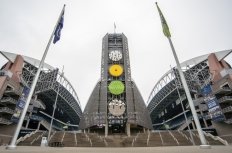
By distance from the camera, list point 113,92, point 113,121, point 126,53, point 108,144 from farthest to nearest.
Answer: point 126,53
point 113,92
point 113,121
point 108,144

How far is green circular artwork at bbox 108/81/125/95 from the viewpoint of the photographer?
201 feet

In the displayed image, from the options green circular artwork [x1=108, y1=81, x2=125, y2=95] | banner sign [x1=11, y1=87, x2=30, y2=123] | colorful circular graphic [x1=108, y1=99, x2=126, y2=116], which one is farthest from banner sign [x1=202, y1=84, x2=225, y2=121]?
banner sign [x1=11, y1=87, x2=30, y2=123]

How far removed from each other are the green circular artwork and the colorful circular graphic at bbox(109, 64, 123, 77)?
15.0 feet

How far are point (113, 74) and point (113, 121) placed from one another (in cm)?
1925

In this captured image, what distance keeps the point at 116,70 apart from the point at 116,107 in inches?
628

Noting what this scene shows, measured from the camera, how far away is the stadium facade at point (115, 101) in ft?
188

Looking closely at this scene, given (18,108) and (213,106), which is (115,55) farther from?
(213,106)

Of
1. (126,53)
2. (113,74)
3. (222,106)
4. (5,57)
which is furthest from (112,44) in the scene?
(222,106)

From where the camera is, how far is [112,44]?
74.5 metres

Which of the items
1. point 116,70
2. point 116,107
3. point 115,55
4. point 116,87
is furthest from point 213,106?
point 115,55

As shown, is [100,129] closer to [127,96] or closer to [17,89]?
[127,96]

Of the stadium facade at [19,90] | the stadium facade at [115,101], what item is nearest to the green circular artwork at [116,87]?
the stadium facade at [115,101]

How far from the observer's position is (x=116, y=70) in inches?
2616

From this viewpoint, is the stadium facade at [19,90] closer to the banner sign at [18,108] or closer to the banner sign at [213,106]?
the banner sign at [18,108]
